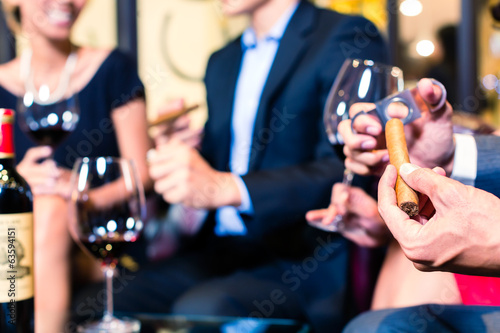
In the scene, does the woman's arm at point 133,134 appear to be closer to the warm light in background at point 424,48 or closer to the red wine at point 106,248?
the red wine at point 106,248

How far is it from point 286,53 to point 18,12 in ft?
3.01

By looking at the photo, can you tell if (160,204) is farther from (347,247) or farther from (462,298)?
(462,298)

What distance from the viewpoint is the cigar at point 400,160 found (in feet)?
1.97

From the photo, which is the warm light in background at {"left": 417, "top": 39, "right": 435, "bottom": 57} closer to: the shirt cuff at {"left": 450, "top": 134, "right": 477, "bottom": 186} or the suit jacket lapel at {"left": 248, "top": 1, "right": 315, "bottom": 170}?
the suit jacket lapel at {"left": 248, "top": 1, "right": 315, "bottom": 170}

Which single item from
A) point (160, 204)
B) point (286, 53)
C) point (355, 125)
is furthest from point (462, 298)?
point (160, 204)

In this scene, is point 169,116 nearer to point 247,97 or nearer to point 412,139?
point 247,97

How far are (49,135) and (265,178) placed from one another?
0.54 metres

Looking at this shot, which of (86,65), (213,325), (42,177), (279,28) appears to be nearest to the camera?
(213,325)

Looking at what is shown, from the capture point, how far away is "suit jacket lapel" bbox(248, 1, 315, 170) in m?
1.59

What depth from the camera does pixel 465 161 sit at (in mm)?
930

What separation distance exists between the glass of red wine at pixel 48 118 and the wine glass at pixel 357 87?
0.66 meters

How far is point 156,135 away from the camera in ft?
4.97

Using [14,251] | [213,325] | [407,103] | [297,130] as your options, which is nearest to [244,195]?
[297,130]

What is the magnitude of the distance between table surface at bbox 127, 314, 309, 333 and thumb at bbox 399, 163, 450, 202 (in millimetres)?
556
